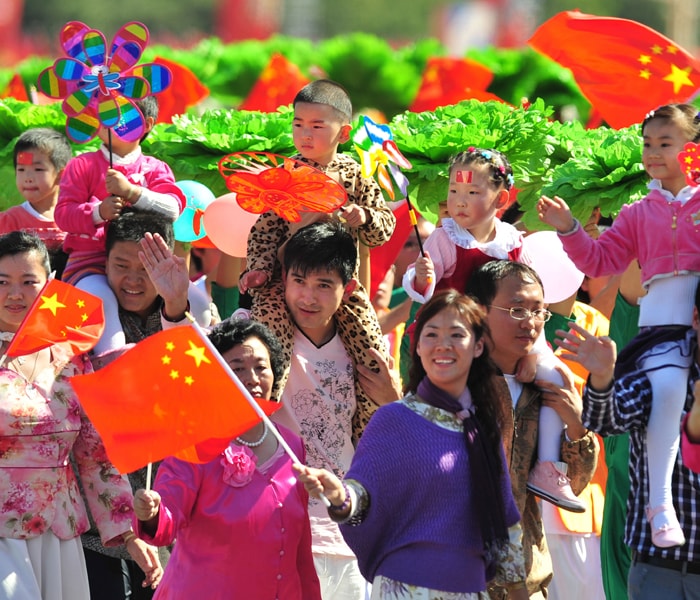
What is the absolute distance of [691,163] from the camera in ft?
18.5

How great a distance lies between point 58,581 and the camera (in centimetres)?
594

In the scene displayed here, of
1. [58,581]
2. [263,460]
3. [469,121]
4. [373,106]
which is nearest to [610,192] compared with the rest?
[469,121]

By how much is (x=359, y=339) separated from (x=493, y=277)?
0.62 meters

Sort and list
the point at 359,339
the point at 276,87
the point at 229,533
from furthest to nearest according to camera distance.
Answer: the point at 276,87 → the point at 359,339 → the point at 229,533

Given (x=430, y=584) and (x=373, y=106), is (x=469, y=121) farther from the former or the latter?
(x=373, y=106)

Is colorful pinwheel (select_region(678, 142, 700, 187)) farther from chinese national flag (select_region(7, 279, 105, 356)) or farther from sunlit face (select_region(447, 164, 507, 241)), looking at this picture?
chinese national flag (select_region(7, 279, 105, 356))

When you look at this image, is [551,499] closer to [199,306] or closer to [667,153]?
[667,153]

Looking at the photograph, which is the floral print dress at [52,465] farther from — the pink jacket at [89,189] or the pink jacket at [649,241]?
the pink jacket at [649,241]

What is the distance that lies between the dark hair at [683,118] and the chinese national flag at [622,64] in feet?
6.74

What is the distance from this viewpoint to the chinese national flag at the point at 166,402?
5188 mm

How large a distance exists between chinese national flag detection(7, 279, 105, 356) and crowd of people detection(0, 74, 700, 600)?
0.10 meters

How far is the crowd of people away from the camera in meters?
5.16

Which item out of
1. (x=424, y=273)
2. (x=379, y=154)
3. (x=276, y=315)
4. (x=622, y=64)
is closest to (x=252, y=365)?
(x=276, y=315)

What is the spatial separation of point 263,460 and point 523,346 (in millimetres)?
1107
